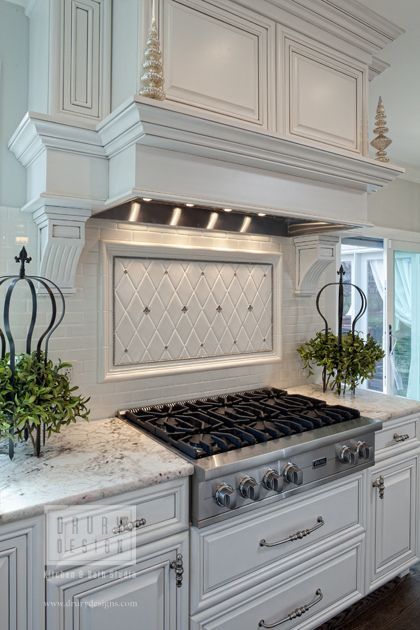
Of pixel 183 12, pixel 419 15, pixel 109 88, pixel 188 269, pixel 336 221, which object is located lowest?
pixel 188 269

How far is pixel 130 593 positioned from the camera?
133cm

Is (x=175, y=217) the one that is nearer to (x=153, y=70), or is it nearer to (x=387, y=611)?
(x=153, y=70)

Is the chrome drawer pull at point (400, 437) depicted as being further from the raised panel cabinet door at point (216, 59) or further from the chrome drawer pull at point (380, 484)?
the raised panel cabinet door at point (216, 59)

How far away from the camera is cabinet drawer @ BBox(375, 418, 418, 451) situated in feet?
6.82

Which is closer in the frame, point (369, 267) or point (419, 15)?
point (419, 15)

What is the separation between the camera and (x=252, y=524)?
1568 mm

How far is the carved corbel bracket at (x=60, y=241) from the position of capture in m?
1.66

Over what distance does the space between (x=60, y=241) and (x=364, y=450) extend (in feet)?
5.00

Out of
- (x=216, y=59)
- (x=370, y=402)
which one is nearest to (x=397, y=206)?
(x=370, y=402)

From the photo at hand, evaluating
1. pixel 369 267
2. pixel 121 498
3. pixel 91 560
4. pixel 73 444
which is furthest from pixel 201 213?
pixel 369 267

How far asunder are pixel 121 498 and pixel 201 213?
131 centimetres

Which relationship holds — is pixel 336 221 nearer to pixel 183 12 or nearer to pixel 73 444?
pixel 183 12

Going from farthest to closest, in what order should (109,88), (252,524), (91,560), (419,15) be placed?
(419,15) → (109,88) → (252,524) → (91,560)

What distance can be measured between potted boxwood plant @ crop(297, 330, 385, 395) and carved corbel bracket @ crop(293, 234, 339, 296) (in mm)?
319
